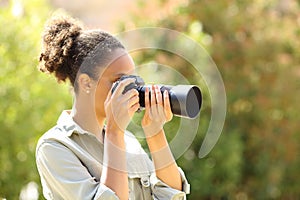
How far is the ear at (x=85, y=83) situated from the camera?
2537mm

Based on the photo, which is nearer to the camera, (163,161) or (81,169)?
(81,169)

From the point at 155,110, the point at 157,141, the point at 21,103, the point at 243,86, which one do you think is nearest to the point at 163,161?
the point at 157,141

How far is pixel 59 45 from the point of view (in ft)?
8.63

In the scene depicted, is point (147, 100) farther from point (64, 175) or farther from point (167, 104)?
point (64, 175)

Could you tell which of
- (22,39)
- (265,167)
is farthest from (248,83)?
(22,39)

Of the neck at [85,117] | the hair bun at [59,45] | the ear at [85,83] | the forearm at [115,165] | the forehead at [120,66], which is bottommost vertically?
the forearm at [115,165]

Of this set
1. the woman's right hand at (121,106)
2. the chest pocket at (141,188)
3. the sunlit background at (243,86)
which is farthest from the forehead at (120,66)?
the sunlit background at (243,86)

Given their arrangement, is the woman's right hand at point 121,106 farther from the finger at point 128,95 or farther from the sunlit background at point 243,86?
the sunlit background at point 243,86

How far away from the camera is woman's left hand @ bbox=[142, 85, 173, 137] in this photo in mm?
Answer: 2445

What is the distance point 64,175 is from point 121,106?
0.29 m

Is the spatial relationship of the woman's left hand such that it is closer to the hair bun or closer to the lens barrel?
the lens barrel

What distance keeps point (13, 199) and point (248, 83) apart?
11.1 ft

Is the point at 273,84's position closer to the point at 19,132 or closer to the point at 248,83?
the point at 248,83

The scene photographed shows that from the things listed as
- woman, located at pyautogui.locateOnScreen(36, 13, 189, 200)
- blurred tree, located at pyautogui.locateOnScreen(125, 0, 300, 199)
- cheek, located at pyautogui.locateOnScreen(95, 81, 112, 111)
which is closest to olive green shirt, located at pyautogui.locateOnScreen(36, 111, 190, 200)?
woman, located at pyautogui.locateOnScreen(36, 13, 189, 200)
